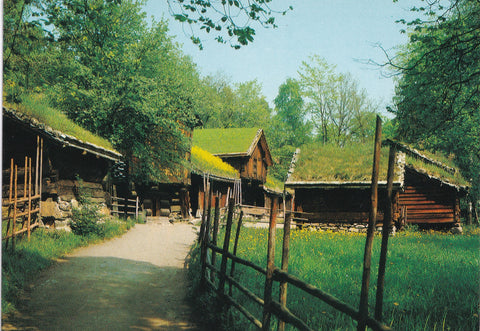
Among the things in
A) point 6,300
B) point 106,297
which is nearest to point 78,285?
point 106,297

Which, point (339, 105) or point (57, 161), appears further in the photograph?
point (339, 105)

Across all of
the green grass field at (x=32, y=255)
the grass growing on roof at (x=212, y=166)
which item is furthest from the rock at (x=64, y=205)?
the grass growing on roof at (x=212, y=166)

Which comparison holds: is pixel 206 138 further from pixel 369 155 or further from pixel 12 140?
pixel 12 140

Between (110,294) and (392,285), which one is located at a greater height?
(392,285)

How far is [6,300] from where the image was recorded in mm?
5984

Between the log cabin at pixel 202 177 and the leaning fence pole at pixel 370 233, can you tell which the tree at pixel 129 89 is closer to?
the log cabin at pixel 202 177

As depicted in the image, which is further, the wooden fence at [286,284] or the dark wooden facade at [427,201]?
the dark wooden facade at [427,201]

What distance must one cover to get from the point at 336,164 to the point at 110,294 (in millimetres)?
13556

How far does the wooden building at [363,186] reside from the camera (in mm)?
17406

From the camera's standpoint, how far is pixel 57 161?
12.6 meters

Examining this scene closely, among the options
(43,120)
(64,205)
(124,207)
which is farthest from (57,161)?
(124,207)

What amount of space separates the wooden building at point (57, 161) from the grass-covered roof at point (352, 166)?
8.33 metres

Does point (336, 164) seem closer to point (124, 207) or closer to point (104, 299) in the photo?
point (124, 207)

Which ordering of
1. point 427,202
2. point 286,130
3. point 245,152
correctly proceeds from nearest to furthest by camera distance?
point 427,202 < point 245,152 < point 286,130
